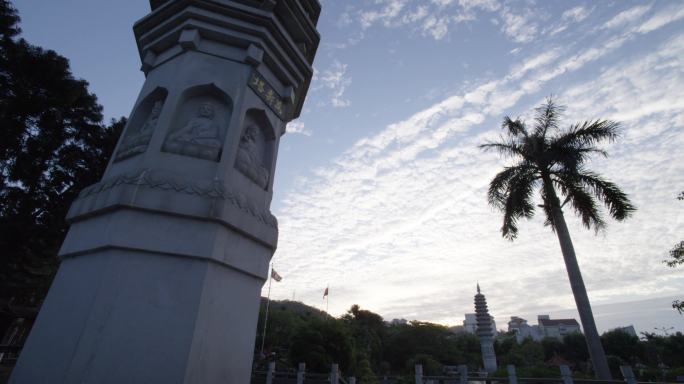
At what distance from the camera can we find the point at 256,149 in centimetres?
538

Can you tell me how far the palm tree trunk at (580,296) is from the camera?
30.6 ft

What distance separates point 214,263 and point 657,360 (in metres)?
58.9

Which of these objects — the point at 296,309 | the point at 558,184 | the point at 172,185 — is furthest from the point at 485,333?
the point at 296,309

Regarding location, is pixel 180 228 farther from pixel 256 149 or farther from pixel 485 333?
pixel 485 333

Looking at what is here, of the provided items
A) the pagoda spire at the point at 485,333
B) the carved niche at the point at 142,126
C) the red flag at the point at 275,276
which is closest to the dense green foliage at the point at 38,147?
the carved niche at the point at 142,126

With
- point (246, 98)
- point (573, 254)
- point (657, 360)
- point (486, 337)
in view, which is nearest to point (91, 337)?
point (246, 98)

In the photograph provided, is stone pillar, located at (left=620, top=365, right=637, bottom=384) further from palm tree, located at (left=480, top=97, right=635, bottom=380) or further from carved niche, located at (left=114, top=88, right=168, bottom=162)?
carved niche, located at (left=114, top=88, right=168, bottom=162)

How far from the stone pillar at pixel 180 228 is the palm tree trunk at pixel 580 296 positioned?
32.7 ft

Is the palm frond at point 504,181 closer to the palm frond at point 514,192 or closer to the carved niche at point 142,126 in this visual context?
the palm frond at point 514,192

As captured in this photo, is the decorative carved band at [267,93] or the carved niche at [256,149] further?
the decorative carved band at [267,93]

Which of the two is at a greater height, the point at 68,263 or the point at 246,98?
the point at 246,98

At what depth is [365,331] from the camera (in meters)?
44.2

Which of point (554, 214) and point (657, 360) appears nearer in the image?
point (554, 214)

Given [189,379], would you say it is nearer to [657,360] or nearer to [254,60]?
[254,60]
